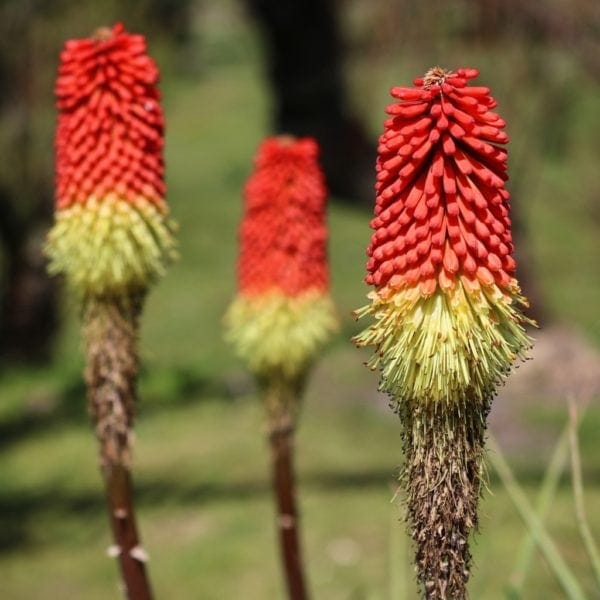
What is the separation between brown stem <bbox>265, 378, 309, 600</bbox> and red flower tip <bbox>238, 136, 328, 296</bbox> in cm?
42

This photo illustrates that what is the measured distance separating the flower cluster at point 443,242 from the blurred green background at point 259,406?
2.18m

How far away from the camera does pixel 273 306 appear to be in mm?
5238

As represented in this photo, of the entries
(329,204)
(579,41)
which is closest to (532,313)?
(579,41)

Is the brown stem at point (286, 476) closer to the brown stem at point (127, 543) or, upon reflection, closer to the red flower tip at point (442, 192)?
the brown stem at point (127, 543)

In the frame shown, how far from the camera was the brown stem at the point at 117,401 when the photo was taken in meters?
4.03

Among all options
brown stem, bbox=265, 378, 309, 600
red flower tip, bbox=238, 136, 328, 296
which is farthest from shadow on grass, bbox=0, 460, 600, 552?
red flower tip, bbox=238, 136, 328, 296

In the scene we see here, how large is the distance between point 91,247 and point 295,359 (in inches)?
56.2

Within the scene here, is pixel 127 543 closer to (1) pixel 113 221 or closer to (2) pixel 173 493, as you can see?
(1) pixel 113 221

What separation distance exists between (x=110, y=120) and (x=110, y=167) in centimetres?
14

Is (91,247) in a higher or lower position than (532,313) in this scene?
lower

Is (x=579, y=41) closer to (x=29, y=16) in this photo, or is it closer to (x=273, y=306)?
(x=29, y=16)

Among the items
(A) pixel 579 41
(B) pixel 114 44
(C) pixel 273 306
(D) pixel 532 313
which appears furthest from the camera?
(D) pixel 532 313

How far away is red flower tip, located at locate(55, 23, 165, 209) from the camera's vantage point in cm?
394

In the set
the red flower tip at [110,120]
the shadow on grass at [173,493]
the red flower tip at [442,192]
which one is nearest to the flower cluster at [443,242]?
the red flower tip at [442,192]
